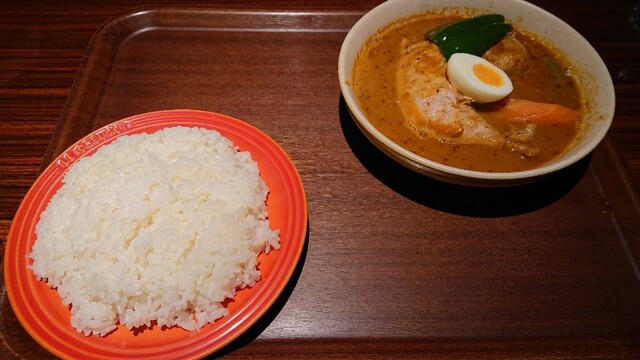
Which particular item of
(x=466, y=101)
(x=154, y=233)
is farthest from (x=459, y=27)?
(x=154, y=233)

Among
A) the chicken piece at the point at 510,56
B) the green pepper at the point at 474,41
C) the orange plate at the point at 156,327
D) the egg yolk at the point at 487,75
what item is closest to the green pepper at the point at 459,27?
the green pepper at the point at 474,41

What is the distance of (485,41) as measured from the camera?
7.35 feet

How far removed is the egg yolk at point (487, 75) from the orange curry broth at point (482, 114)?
0.47ft

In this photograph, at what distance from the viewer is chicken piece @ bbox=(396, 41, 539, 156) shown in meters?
1.98

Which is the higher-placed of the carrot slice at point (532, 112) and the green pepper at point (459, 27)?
the green pepper at point (459, 27)

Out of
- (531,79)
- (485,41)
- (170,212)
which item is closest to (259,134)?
(170,212)

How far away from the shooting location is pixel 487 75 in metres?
2.12

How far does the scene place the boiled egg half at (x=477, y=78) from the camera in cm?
204

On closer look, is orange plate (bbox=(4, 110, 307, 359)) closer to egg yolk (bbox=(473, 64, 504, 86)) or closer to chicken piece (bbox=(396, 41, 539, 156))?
chicken piece (bbox=(396, 41, 539, 156))

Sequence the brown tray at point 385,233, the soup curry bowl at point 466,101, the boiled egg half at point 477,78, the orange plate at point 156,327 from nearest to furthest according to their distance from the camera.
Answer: the orange plate at point 156,327, the brown tray at point 385,233, the soup curry bowl at point 466,101, the boiled egg half at point 477,78

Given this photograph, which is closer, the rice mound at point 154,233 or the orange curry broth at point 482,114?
the rice mound at point 154,233

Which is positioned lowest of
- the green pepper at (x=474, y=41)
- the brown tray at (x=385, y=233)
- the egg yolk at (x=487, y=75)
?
the brown tray at (x=385, y=233)

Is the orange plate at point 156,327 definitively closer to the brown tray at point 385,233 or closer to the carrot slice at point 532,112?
the brown tray at point 385,233

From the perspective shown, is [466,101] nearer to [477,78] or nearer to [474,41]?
[477,78]
